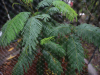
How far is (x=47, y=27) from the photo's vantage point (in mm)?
765

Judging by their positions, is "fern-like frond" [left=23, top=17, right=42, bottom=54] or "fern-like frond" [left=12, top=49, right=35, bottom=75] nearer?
"fern-like frond" [left=23, top=17, right=42, bottom=54]

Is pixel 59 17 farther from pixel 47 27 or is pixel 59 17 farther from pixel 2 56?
pixel 2 56

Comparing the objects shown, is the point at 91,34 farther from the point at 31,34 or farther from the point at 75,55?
the point at 31,34

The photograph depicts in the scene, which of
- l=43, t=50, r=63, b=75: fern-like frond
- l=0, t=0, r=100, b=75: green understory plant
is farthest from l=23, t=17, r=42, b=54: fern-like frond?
l=43, t=50, r=63, b=75: fern-like frond

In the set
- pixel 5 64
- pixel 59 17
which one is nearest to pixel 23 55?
pixel 5 64

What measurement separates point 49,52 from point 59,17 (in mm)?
773

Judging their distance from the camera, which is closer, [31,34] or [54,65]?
[31,34]

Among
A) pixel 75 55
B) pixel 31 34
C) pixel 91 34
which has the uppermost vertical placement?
pixel 31 34

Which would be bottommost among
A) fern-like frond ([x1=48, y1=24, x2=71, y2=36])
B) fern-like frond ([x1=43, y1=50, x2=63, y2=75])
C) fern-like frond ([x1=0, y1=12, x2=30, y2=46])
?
fern-like frond ([x1=43, y1=50, x2=63, y2=75])

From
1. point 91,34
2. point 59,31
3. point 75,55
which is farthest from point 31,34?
point 91,34

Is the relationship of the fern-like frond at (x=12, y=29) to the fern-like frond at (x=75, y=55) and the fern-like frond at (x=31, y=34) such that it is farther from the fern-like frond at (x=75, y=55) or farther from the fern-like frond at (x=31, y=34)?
the fern-like frond at (x=75, y=55)

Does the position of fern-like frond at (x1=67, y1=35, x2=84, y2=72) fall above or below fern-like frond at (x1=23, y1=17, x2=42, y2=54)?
below

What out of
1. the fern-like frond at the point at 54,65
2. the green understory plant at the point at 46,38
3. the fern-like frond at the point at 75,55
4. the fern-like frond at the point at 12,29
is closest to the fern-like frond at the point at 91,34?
the green understory plant at the point at 46,38

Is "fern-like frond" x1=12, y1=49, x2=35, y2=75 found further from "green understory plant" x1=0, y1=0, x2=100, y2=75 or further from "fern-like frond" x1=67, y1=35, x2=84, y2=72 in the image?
"fern-like frond" x1=67, y1=35, x2=84, y2=72
